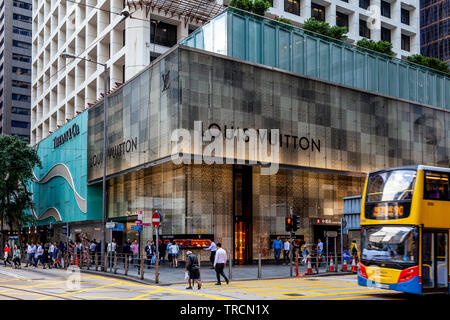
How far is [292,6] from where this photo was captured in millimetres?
48719

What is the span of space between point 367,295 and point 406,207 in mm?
3404

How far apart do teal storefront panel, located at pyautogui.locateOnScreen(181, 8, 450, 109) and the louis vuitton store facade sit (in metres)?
1.11

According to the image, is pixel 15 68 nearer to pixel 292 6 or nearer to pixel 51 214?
pixel 51 214

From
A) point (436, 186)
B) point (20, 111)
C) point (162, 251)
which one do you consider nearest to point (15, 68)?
point (20, 111)

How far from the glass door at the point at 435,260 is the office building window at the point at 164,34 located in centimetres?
2896

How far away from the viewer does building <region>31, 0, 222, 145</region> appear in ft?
127

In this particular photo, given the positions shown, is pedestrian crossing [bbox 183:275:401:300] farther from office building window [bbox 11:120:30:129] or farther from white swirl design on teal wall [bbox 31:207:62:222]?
office building window [bbox 11:120:30:129]

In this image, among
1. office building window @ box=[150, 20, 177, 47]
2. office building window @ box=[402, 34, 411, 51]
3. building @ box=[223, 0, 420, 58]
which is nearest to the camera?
office building window @ box=[150, 20, 177, 47]

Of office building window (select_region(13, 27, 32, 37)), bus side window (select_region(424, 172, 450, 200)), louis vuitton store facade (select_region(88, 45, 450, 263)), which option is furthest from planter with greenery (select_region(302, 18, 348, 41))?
office building window (select_region(13, 27, 32, 37))

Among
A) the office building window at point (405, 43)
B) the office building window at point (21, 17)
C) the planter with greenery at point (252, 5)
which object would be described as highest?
the office building window at point (21, 17)

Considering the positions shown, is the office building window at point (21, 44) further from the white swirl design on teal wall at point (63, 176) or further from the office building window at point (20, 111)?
the white swirl design on teal wall at point (63, 176)

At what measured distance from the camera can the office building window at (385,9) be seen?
55.7 m

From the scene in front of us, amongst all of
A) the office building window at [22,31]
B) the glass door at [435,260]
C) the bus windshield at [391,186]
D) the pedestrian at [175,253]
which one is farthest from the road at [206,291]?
the office building window at [22,31]

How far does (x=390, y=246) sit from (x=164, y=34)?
95.7 ft
